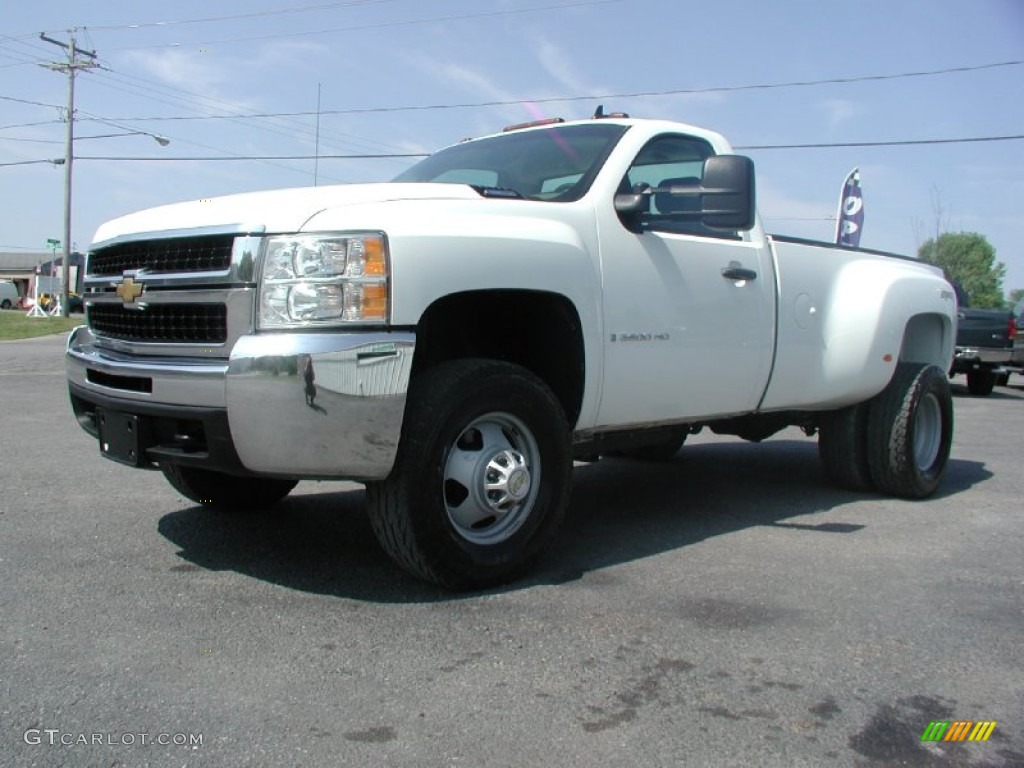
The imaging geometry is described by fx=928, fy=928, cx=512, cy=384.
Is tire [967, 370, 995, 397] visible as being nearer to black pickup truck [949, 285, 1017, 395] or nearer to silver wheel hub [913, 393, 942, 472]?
black pickup truck [949, 285, 1017, 395]

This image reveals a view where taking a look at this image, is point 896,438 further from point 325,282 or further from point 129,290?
point 129,290

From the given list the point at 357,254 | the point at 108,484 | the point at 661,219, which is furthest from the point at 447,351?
the point at 108,484

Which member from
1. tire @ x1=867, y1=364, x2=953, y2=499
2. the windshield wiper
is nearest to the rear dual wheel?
tire @ x1=867, y1=364, x2=953, y2=499

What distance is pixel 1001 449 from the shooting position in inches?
337

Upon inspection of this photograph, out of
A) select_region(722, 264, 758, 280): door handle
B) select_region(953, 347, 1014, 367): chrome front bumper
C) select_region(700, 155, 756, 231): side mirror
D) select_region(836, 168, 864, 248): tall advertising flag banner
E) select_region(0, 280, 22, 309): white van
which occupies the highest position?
select_region(836, 168, 864, 248): tall advertising flag banner

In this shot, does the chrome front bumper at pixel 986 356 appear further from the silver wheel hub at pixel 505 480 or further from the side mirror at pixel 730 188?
the silver wheel hub at pixel 505 480

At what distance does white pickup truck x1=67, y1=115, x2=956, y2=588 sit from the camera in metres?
3.18

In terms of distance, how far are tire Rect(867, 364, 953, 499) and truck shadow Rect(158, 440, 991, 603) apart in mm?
203

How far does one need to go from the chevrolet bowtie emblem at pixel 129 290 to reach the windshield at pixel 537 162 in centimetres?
154

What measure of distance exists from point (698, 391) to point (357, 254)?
2055mm

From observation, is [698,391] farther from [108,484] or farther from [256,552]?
[108,484]

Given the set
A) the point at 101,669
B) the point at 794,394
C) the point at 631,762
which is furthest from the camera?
the point at 794,394

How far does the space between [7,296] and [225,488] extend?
76970 mm

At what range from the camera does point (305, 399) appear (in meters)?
3.08
